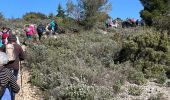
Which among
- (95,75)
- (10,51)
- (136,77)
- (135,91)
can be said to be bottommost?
(135,91)

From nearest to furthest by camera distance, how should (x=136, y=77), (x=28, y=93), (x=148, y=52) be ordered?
(x=28, y=93), (x=136, y=77), (x=148, y=52)

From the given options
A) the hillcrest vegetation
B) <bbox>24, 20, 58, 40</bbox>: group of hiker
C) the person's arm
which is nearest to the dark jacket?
the hillcrest vegetation

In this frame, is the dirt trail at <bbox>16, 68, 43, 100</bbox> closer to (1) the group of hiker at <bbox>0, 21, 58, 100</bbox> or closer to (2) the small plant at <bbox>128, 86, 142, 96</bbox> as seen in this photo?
(1) the group of hiker at <bbox>0, 21, 58, 100</bbox>

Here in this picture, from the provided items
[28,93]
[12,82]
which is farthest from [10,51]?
[12,82]

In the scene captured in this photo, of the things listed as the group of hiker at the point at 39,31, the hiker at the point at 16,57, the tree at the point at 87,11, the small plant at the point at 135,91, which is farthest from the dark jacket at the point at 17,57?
the tree at the point at 87,11

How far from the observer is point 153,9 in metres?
43.6

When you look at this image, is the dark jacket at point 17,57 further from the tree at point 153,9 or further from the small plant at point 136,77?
the tree at point 153,9

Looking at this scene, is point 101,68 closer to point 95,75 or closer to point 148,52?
point 95,75

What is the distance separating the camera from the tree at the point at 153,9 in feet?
139

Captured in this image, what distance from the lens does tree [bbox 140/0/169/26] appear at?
139ft

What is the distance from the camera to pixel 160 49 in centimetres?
1895

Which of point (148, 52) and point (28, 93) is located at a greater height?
point (148, 52)

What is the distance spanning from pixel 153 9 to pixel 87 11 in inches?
248

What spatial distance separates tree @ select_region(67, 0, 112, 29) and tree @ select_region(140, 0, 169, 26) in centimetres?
336
